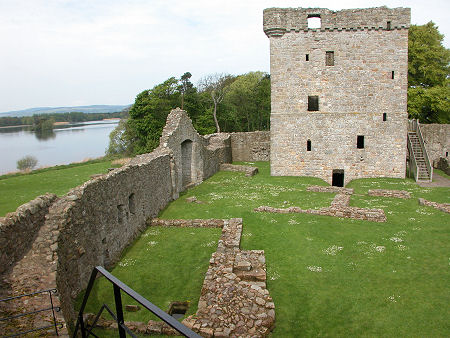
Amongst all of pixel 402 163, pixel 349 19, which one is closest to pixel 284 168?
pixel 402 163

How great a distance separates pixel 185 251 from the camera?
11430 mm

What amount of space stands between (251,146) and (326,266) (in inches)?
888

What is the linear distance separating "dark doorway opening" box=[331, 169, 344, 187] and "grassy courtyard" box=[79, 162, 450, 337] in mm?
5924

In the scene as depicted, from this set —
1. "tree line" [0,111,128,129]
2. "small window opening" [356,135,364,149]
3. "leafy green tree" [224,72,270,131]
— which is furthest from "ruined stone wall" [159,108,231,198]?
"tree line" [0,111,128,129]

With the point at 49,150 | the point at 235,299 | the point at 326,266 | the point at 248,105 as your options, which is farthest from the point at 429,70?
the point at 49,150

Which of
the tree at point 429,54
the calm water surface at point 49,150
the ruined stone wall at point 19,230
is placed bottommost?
the calm water surface at point 49,150

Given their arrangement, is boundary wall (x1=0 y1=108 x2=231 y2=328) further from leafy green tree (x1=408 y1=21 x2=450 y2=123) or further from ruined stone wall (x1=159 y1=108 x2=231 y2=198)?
leafy green tree (x1=408 y1=21 x2=450 y2=123)

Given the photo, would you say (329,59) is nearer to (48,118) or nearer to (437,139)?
(437,139)

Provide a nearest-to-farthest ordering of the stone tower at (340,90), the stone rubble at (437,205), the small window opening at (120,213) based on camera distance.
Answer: the small window opening at (120,213) < the stone rubble at (437,205) < the stone tower at (340,90)

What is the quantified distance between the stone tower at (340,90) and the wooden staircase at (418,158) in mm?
778

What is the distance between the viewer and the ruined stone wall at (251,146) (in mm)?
31922

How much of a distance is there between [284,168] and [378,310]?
15.3 meters

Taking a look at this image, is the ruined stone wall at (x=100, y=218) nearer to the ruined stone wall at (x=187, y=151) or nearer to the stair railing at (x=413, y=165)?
the ruined stone wall at (x=187, y=151)

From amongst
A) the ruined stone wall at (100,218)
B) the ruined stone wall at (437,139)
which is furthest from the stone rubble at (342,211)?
the ruined stone wall at (437,139)
